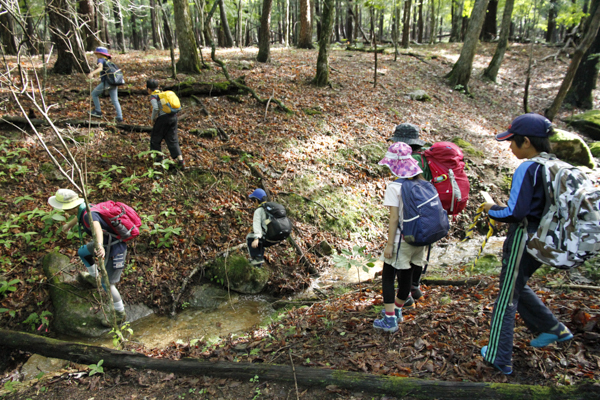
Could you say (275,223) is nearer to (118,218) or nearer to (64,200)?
(118,218)

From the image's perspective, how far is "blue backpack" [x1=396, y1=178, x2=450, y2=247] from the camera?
10.3 feet

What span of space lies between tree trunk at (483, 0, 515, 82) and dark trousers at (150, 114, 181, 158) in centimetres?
1729

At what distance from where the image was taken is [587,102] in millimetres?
15898

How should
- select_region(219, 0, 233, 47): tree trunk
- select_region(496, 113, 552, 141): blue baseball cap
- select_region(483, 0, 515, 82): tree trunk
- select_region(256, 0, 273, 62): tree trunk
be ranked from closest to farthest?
select_region(496, 113, 552, 141): blue baseball cap
select_region(256, 0, 273, 62): tree trunk
select_region(483, 0, 515, 82): tree trunk
select_region(219, 0, 233, 47): tree trunk

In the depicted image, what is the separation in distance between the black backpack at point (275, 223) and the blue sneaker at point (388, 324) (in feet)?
6.47

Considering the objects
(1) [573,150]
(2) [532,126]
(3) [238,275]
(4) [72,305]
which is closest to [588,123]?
(1) [573,150]

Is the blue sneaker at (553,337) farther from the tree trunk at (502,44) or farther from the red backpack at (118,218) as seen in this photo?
the tree trunk at (502,44)

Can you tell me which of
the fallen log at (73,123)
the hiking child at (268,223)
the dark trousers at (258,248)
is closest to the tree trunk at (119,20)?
the fallen log at (73,123)

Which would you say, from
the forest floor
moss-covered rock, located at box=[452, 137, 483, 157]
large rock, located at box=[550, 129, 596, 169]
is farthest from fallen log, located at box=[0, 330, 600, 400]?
large rock, located at box=[550, 129, 596, 169]

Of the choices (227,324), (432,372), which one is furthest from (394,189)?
(227,324)

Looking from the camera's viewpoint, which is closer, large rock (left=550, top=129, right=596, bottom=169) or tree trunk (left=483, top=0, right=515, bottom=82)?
large rock (left=550, top=129, right=596, bottom=169)

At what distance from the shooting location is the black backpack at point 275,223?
5.00 m

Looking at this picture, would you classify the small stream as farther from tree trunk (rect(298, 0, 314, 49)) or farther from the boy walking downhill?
tree trunk (rect(298, 0, 314, 49))

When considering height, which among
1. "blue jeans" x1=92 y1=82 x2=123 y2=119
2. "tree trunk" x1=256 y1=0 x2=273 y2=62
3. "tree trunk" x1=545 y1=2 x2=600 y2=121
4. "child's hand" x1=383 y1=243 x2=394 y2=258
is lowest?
"child's hand" x1=383 y1=243 x2=394 y2=258
